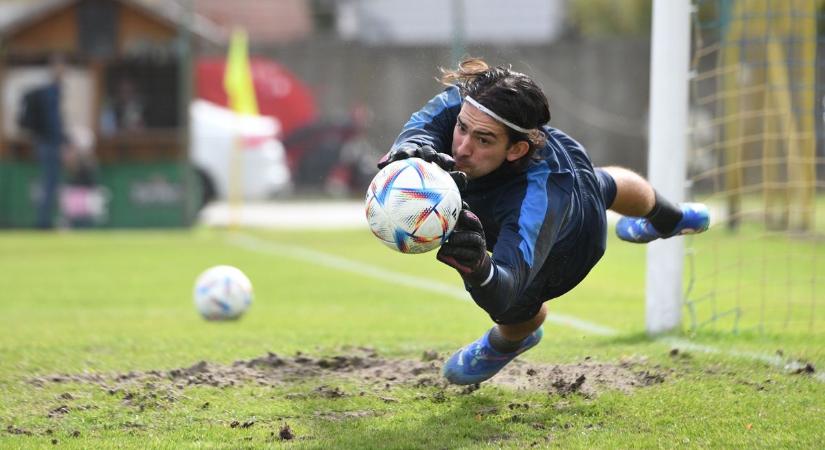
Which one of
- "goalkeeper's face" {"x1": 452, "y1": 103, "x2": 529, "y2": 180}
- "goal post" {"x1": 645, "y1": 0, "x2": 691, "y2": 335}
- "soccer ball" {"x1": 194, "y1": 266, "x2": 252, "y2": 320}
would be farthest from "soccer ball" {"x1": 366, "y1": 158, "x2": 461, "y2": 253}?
"soccer ball" {"x1": 194, "y1": 266, "x2": 252, "y2": 320}

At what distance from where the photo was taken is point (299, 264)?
43.4 feet

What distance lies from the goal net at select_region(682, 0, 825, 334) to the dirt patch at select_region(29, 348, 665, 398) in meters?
1.76

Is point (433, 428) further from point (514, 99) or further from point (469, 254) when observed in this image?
point (514, 99)

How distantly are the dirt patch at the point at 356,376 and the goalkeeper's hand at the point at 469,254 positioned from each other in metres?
1.19

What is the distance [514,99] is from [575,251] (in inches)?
33.5

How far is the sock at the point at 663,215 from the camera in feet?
20.2

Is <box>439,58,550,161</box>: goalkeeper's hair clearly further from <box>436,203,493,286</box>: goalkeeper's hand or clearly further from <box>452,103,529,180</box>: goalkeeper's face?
<box>436,203,493,286</box>: goalkeeper's hand

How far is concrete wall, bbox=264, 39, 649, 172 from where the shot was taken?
26.2 metres

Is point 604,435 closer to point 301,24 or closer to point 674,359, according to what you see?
point 674,359

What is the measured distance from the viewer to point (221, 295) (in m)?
8.35

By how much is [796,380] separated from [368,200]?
8.19ft

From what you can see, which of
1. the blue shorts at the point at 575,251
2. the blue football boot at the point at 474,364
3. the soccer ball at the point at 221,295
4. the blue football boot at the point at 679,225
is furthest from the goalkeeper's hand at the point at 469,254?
the soccer ball at the point at 221,295

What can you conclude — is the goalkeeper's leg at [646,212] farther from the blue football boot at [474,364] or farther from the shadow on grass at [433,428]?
the shadow on grass at [433,428]

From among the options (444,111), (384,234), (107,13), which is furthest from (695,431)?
(107,13)
